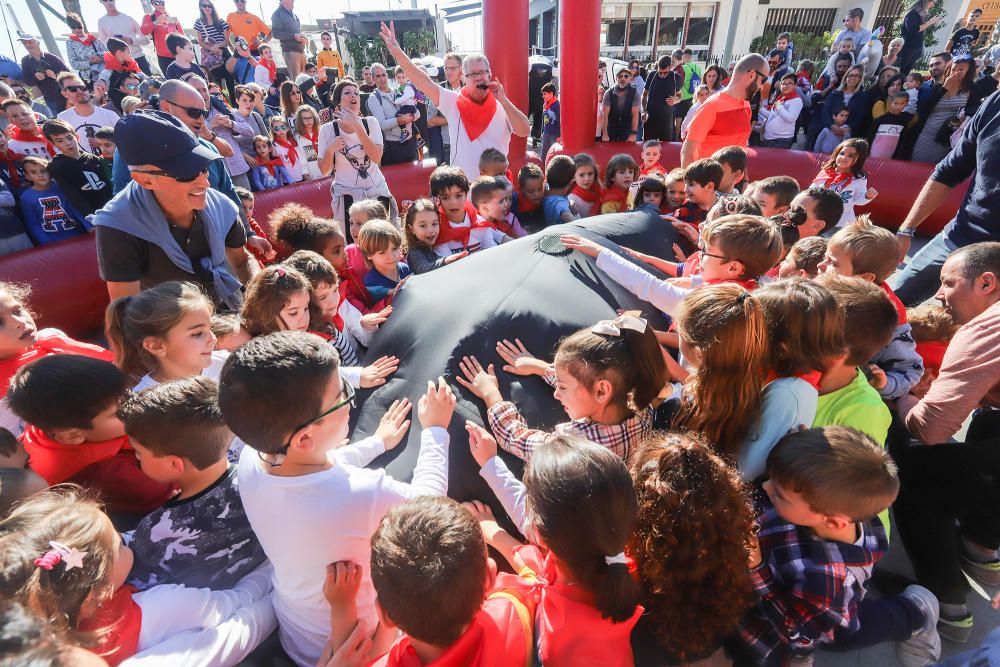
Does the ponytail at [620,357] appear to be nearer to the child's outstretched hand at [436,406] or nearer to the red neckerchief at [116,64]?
the child's outstretched hand at [436,406]

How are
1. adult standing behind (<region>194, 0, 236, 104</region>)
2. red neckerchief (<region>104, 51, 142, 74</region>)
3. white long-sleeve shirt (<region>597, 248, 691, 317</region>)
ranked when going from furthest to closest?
adult standing behind (<region>194, 0, 236, 104</region>) < red neckerchief (<region>104, 51, 142, 74</region>) < white long-sleeve shirt (<region>597, 248, 691, 317</region>)

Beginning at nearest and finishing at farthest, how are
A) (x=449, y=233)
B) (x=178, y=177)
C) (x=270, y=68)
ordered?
(x=178, y=177)
(x=449, y=233)
(x=270, y=68)

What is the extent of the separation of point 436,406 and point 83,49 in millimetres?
10493

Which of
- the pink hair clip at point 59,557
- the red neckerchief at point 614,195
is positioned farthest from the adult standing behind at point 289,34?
the pink hair clip at point 59,557

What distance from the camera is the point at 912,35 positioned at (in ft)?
26.4

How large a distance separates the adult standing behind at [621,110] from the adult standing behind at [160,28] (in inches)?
270

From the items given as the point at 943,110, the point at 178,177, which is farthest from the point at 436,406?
the point at 943,110

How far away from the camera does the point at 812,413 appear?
5.00 feet

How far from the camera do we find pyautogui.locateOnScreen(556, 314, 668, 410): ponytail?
1.52 m

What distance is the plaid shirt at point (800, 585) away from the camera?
1.29 metres

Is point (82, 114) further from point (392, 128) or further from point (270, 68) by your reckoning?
point (270, 68)

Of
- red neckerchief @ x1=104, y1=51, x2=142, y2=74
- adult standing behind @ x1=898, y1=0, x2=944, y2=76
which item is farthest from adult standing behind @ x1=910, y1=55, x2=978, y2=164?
red neckerchief @ x1=104, y1=51, x2=142, y2=74

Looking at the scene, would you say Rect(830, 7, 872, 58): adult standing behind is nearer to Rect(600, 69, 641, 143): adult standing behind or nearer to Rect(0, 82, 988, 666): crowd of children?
Rect(600, 69, 641, 143): adult standing behind

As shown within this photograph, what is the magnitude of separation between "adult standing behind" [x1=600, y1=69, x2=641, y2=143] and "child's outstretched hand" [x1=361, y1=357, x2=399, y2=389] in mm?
6734
